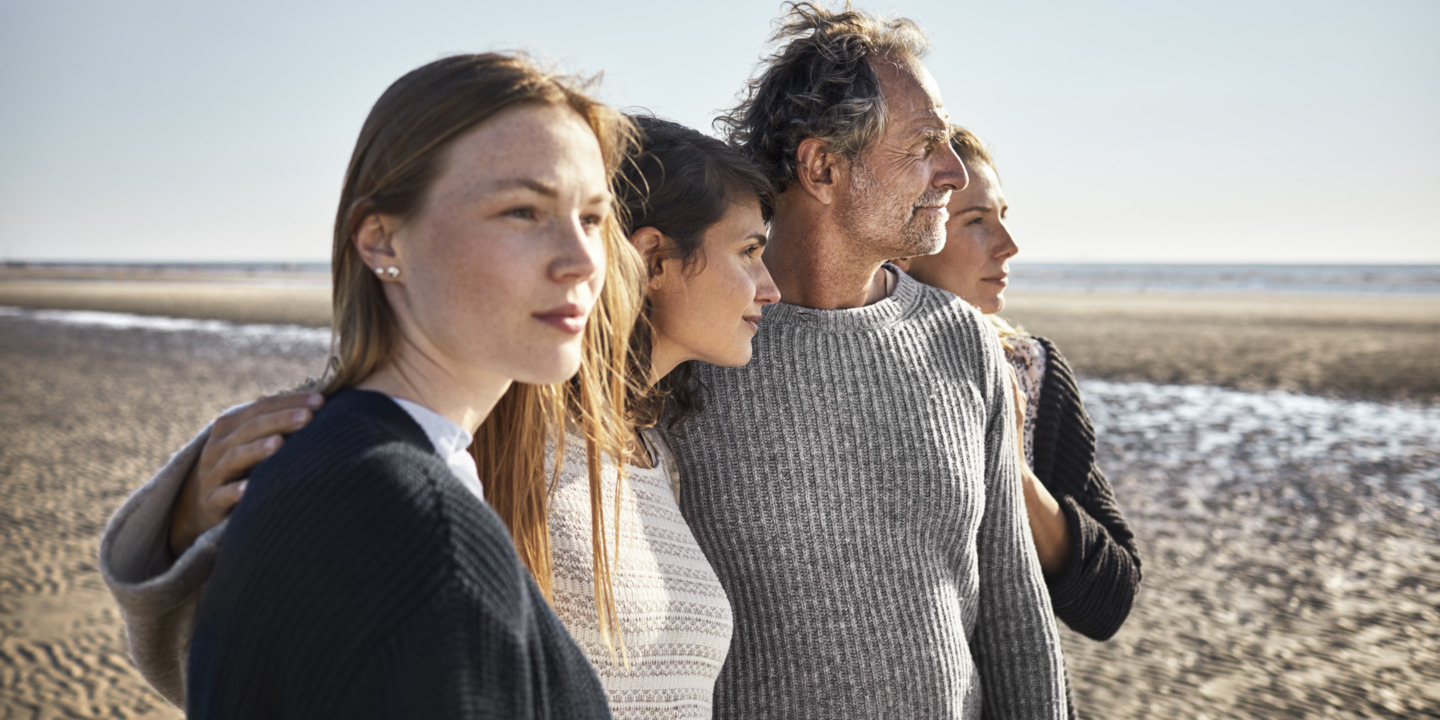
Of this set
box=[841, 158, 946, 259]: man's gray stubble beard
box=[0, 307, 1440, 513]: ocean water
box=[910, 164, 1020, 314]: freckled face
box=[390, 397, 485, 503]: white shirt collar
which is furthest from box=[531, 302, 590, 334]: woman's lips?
box=[0, 307, 1440, 513]: ocean water

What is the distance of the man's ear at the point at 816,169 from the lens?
7.59ft

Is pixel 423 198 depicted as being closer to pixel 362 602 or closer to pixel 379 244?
pixel 379 244

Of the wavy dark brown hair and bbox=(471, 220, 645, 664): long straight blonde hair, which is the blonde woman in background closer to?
the wavy dark brown hair

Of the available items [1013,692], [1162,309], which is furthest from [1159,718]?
[1162,309]

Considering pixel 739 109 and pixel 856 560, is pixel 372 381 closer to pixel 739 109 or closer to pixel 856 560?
pixel 856 560

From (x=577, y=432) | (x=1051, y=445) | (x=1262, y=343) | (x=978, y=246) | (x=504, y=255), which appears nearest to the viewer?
(x=504, y=255)

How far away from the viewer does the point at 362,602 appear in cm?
101

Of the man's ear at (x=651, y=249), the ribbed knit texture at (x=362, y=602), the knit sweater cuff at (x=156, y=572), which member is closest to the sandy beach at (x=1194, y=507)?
the man's ear at (x=651, y=249)

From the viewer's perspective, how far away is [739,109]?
8.70ft

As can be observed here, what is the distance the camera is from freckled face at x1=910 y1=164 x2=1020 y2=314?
3166 millimetres

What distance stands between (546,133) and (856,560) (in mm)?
1264

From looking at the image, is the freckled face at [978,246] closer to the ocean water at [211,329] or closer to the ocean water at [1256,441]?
the ocean water at [1256,441]

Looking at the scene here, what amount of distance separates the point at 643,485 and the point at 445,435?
0.75m

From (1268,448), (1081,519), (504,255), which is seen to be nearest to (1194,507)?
(1268,448)
